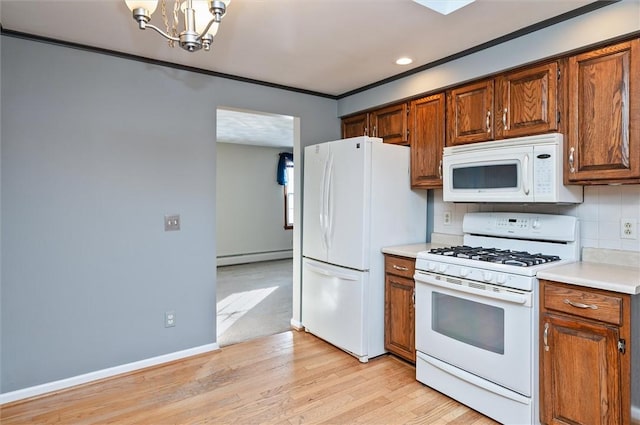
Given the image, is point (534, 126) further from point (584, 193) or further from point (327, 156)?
point (327, 156)

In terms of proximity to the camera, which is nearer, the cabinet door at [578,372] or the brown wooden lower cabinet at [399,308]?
the cabinet door at [578,372]

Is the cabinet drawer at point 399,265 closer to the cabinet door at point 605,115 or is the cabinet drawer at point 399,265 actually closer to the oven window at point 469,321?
the oven window at point 469,321

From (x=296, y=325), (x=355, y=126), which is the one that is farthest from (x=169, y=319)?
(x=355, y=126)

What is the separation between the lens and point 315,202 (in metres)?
3.47

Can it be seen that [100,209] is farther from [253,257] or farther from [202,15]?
[253,257]

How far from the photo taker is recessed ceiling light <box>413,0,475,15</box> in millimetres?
2066

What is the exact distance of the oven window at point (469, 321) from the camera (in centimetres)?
221

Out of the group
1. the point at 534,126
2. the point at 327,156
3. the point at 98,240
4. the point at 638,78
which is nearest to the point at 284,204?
the point at 327,156

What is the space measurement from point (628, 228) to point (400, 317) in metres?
1.58

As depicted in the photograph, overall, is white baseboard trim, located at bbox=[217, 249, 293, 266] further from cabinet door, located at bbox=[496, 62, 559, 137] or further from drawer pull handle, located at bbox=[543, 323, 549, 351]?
drawer pull handle, located at bbox=[543, 323, 549, 351]

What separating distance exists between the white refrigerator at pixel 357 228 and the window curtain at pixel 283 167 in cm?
448

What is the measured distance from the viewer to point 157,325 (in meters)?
2.96

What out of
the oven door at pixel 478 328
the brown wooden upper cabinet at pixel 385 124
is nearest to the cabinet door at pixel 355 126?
the brown wooden upper cabinet at pixel 385 124

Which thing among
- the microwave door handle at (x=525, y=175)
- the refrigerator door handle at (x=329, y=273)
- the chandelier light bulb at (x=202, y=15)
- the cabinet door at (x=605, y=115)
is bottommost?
the refrigerator door handle at (x=329, y=273)
